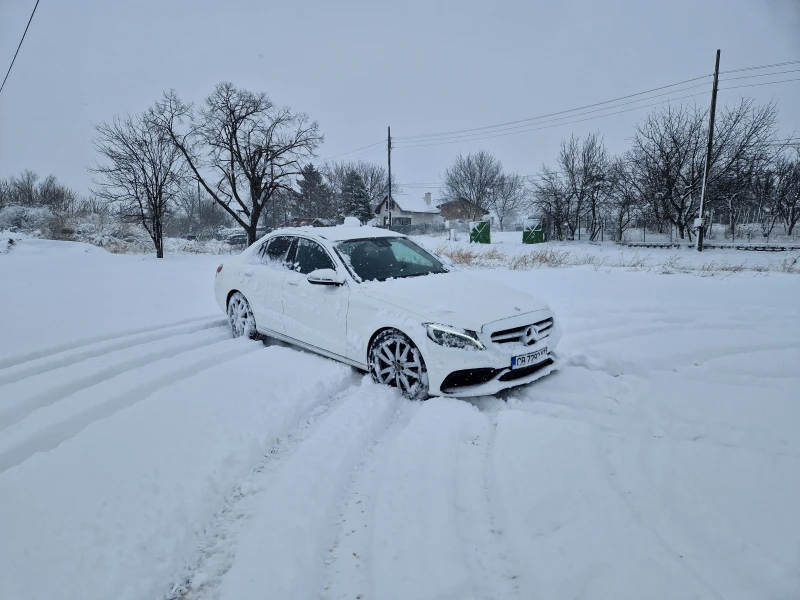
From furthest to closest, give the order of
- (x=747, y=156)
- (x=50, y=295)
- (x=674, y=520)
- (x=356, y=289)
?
(x=747, y=156)
(x=50, y=295)
(x=356, y=289)
(x=674, y=520)

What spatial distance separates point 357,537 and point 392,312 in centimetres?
189

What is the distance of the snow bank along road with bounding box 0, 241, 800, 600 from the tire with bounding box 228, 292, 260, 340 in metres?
0.66

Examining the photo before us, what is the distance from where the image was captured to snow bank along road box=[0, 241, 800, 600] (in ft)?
5.78

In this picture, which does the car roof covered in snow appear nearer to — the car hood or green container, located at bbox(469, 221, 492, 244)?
the car hood

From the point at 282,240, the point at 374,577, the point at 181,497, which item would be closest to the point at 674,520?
the point at 374,577

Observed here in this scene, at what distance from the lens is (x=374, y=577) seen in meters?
1.78

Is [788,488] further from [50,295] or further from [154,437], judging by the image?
[50,295]

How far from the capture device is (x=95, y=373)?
3.94 meters

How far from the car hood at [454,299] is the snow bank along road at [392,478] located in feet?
2.31

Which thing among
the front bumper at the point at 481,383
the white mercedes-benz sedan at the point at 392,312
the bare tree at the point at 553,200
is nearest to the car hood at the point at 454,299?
the white mercedes-benz sedan at the point at 392,312

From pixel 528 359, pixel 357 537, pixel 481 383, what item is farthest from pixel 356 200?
pixel 357 537

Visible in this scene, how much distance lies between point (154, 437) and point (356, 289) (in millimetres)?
2000

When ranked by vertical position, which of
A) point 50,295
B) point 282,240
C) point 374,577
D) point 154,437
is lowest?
point 374,577

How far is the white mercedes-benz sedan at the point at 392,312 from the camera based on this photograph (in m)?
3.31
